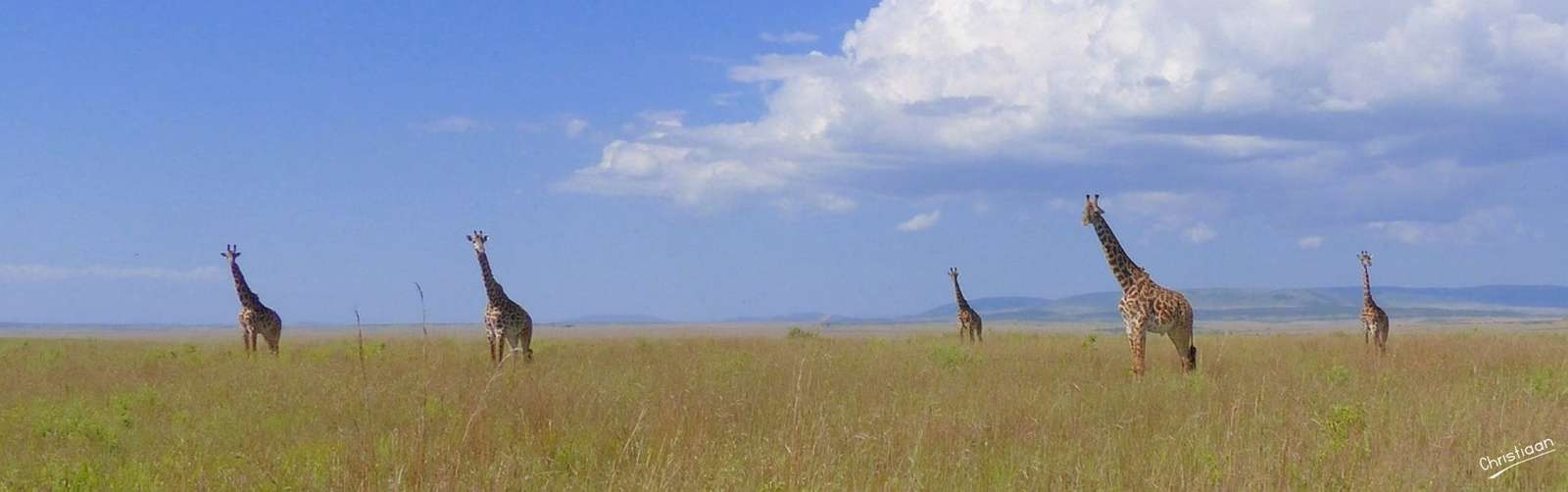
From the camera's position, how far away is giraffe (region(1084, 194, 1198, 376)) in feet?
48.5

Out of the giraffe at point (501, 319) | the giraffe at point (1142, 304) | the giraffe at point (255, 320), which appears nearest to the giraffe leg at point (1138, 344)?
the giraffe at point (1142, 304)

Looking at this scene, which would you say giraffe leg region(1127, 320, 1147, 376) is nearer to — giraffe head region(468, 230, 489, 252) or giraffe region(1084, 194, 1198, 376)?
giraffe region(1084, 194, 1198, 376)

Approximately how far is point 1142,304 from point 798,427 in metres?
8.34

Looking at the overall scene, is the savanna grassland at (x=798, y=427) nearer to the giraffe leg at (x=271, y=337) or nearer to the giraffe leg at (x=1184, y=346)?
the giraffe leg at (x=1184, y=346)

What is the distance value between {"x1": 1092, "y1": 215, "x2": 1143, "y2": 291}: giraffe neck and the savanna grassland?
4.20ft

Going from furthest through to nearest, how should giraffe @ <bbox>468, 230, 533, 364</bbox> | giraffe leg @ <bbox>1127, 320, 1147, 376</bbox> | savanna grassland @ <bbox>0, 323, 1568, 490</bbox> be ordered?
giraffe @ <bbox>468, 230, 533, 364</bbox> → giraffe leg @ <bbox>1127, 320, 1147, 376</bbox> → savanna grassland @ <bbox>0, 323, 1568, 490</bbox>

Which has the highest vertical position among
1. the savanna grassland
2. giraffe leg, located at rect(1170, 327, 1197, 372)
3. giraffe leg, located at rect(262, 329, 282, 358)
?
giraffe leg, located at rect(262, 329, 282, 358)

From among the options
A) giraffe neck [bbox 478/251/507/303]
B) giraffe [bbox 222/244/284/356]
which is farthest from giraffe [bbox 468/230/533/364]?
giraffe [bbox 222/244/284/356]

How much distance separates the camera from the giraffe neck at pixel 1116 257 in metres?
15.5

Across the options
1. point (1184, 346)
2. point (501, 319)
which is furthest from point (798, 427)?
point (501, 319)

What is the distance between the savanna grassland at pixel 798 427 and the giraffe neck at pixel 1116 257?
50.4 inches

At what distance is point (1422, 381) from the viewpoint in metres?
12.1

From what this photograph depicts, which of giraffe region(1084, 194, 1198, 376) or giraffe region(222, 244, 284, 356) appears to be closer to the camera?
giraffe region(1084, 194, 1198, 376)

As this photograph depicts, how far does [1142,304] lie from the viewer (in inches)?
587
